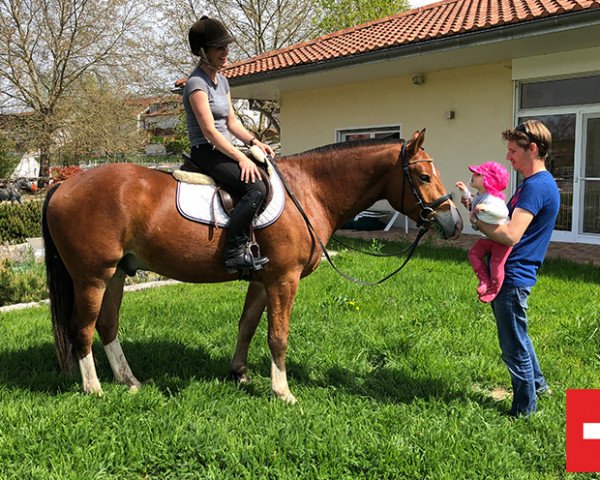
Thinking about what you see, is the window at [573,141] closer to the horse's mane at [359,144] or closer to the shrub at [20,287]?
the horse's mane at [359,144]

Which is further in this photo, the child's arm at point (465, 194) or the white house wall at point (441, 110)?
the white house wall at point (441, 110)

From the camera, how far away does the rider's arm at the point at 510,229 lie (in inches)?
119

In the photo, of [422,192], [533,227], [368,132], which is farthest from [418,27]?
[533,227]

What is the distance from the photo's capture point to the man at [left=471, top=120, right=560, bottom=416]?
3.13m

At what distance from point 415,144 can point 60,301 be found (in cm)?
280

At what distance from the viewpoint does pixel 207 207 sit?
3.50 metres

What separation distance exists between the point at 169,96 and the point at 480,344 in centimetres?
2551

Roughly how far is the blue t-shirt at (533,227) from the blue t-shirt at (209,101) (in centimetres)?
204

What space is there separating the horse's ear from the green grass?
1.67 m

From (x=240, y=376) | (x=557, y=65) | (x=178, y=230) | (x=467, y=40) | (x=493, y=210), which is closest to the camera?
(x=493, y=210)

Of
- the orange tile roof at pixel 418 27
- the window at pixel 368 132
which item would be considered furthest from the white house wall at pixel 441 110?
the orange tile roof at pixel 418 27

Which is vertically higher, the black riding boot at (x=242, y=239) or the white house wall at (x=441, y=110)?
the white house wall at (x=441, y=110)

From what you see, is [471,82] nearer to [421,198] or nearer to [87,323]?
[421,198]

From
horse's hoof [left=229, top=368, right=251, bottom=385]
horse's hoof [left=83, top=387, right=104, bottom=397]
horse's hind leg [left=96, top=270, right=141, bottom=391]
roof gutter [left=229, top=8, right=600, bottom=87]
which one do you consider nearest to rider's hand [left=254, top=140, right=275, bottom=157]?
horse's hind leg [left=96, top=270, right=141, bottom=391]
